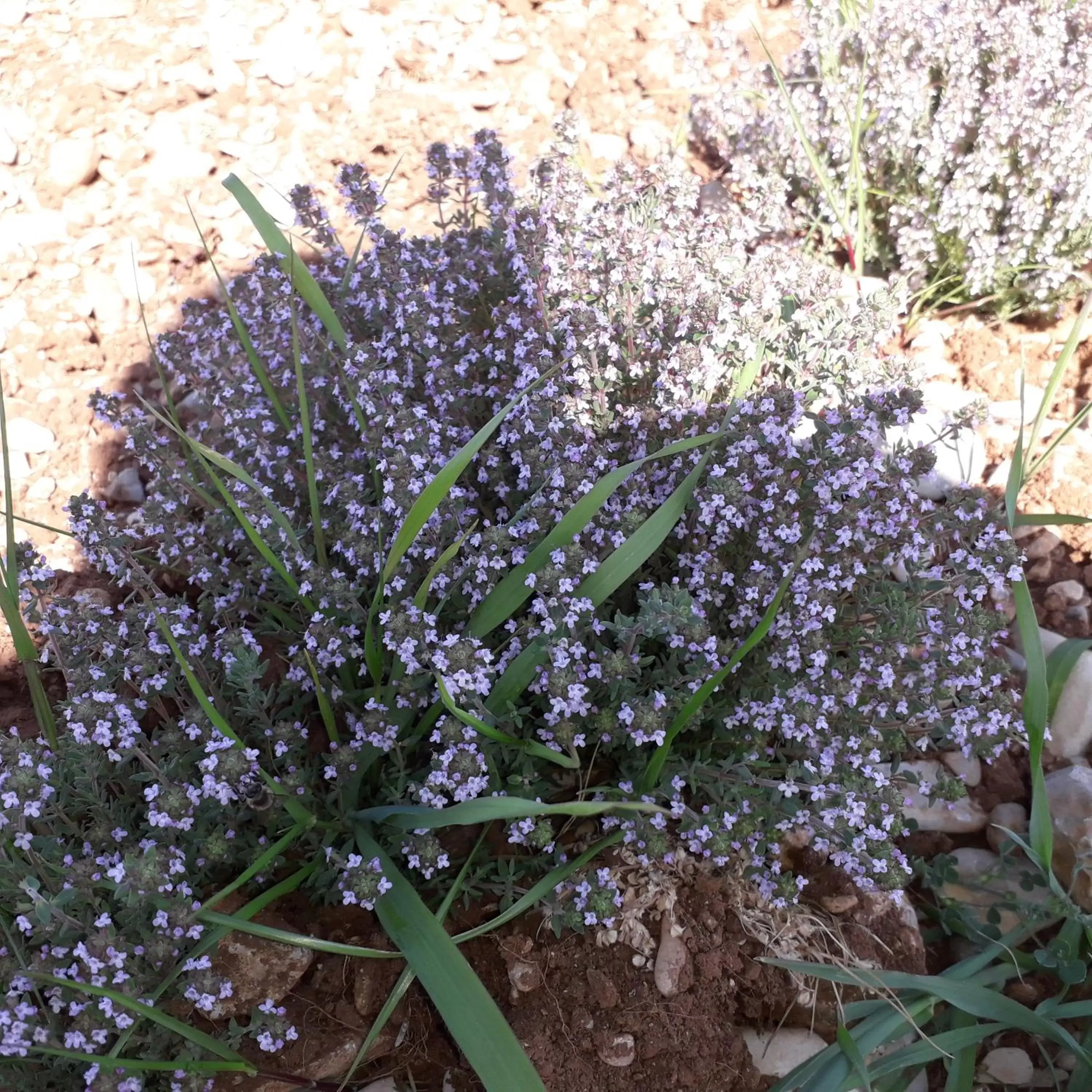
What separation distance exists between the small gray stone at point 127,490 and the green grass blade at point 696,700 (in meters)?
2.59

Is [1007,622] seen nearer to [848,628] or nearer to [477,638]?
[848,628]

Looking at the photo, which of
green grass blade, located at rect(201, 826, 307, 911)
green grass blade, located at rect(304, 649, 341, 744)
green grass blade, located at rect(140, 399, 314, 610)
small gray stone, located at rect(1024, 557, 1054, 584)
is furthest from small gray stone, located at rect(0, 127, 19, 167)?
small gray stone, located at rect(1024, 557, 1054, 584)

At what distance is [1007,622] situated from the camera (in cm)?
364

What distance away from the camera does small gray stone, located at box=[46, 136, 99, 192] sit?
4.85 m

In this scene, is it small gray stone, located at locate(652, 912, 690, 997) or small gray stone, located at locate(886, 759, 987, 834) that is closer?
small gray stone, located at locate(652, 912, 690, 997)

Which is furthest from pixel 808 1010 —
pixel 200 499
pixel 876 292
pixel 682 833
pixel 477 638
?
pixel 200 499

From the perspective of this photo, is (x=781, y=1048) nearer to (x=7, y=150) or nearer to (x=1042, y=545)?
(x=1042, y=545)

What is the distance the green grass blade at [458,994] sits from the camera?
2229 millimetres

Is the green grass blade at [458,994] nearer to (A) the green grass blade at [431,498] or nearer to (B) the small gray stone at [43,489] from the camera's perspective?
(A) the green grass blade at [431,498]

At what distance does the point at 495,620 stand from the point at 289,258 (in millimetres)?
1336

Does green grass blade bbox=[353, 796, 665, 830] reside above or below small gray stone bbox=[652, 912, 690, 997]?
above

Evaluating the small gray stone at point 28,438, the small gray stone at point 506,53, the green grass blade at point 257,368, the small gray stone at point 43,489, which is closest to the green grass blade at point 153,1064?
the green grass blade at point 257,368

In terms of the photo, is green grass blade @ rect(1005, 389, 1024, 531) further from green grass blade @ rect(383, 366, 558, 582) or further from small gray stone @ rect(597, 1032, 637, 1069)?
small gray stone @ rect(597, 1032, 637, 1069)

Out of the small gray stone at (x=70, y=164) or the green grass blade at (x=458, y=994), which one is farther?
the small gray stone at (x=70, y=164)
